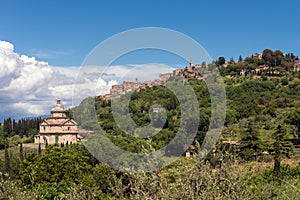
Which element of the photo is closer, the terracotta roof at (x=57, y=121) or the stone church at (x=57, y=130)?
the stone church at (x=57, y=130)

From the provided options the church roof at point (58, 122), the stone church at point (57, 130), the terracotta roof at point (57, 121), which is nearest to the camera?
the stone church at point (57, 130)

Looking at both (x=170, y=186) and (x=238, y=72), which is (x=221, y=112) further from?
(x=238, y=72)

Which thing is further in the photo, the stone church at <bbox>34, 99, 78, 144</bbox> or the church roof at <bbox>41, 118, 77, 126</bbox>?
the church roof at <bbox>41, 118, 77, 126</bbox>

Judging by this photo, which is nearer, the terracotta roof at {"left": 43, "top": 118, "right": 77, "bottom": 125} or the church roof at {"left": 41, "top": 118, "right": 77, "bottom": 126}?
the church roof at {"left": 41, "top": 118, "right": 77, "bottom": 126}

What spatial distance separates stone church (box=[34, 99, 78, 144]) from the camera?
45.8 metres

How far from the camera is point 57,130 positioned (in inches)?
1820

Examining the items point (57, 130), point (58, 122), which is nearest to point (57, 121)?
point (58, 122)

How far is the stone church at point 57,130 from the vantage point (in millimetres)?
Answer: 45781

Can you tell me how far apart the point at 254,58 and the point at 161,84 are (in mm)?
43132

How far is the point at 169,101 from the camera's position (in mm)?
44562

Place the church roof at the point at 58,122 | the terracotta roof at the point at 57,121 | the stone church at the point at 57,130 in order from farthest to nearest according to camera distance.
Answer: the terracotta roof at the point at 57,121, the church roof at the point at 58,122, the stone church at the point at 57,130

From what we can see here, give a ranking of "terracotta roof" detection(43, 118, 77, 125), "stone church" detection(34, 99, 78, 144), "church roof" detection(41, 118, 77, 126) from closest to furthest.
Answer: "stone church" detection(34, 99, 78, 144) < "church roof" detection(41, 118, 77, 126) < "terracotta roof" detection(43, 118, 77, 125)

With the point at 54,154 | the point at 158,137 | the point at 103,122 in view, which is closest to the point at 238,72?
the point at 103,122

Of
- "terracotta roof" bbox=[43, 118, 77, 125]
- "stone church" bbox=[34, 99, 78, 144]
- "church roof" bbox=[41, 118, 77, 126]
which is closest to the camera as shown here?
"stone church" bbox=[34, 99, 78, 144]
